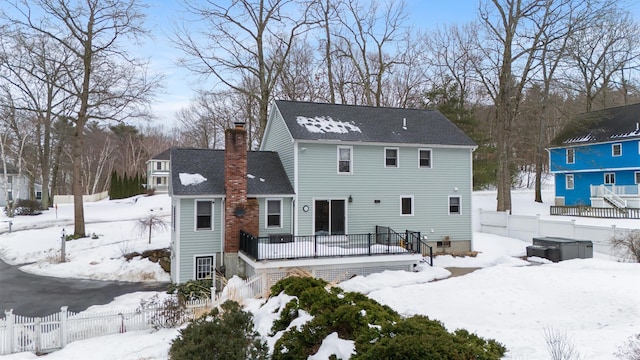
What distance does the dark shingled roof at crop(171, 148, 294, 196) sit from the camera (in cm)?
1550

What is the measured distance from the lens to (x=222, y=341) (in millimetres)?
5426

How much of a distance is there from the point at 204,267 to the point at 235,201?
3005mm

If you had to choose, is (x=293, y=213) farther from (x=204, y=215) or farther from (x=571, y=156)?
(x=571, y=156)

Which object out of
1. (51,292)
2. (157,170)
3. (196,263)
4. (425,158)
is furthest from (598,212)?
Result: (157,170)

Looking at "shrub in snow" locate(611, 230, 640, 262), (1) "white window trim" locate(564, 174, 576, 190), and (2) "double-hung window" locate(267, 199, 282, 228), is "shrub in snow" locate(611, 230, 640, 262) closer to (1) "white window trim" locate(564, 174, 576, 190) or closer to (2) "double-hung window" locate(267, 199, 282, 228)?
(2) "double-hung window" locate(267, 199, 282, 228)

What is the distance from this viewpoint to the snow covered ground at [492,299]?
7.13 meters

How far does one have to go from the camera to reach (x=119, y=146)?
205 ft

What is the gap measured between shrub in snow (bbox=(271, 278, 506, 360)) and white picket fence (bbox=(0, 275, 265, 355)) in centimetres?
429

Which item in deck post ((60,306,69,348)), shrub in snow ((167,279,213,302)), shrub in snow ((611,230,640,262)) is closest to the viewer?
deck post ((60,306,69,348))

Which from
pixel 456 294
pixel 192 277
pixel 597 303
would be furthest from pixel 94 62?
pixel 597 303

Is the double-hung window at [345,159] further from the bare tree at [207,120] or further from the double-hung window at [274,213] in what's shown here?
the bare tree at [207,120]

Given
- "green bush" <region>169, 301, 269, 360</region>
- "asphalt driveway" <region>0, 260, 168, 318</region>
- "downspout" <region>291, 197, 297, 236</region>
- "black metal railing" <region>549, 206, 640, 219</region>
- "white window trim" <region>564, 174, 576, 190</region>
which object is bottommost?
"asphalt driveway" <region>0, 260, 168, 318</region>

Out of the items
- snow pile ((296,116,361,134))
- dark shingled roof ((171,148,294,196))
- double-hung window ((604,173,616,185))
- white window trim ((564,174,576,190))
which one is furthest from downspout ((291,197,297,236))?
white window trim ((564,174,576,190))

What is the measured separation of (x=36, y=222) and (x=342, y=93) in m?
25.8
